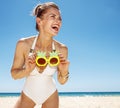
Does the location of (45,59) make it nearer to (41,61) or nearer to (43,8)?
(41,61)

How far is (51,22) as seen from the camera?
4684mm

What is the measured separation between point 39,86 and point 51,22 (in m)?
1.11

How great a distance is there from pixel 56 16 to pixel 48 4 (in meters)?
0.29

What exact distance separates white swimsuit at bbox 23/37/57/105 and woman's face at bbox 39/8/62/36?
16.0 inches

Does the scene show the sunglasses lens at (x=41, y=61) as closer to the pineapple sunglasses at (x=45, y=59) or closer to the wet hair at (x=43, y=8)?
the pineapple sunglasses at (x=45, y=59)

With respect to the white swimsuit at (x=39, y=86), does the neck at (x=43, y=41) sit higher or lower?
higher

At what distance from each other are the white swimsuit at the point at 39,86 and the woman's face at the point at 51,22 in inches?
16.0

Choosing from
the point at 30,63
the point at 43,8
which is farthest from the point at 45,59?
the point at 43,8

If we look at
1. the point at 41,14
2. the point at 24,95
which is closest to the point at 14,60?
the point at 24,95

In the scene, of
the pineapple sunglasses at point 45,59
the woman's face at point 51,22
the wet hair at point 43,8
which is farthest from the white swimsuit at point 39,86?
the wet hair at point 43,8

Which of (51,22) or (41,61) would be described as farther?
(51,22)

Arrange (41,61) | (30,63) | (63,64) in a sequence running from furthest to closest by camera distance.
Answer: (63,64) < (41,61) < (30,63)

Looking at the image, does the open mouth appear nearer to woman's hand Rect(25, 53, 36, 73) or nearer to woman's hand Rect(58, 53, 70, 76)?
woman's hand Rect(58, 53, 70, 76)

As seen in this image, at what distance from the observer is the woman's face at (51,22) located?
15.3ft
